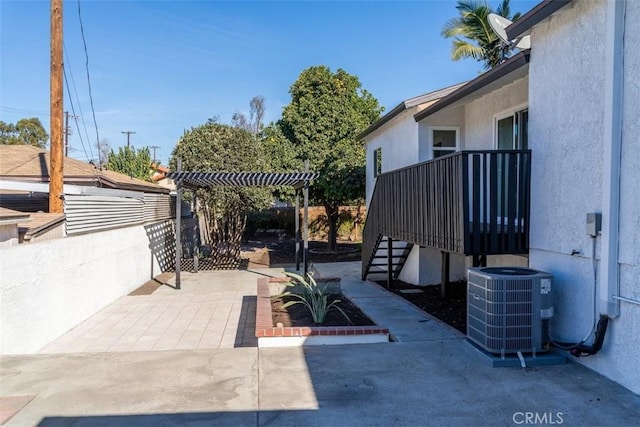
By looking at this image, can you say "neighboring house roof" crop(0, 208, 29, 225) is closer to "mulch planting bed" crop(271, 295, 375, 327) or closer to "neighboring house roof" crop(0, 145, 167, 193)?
"mulch planting bed" crop(271, 295, 375, 327)

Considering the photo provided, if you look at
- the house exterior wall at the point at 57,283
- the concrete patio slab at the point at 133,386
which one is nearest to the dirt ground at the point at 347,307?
the concrete patio slab at the point at 133,386

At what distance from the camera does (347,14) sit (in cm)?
1328

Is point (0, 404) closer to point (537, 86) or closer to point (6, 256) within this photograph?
point (6, 256)

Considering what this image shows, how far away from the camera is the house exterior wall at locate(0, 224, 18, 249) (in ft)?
22.6

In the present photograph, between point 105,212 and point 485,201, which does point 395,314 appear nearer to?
point 485,201

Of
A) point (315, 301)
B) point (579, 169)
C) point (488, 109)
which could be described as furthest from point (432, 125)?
point (579, 169)

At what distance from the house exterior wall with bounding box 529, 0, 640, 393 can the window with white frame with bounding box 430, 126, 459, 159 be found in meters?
4.35

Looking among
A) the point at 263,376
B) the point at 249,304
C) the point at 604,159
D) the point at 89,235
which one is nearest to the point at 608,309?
the point at 604,159

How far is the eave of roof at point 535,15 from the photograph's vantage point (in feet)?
17.1

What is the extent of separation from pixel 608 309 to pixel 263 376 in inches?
137

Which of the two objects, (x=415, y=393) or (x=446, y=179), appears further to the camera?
(x=446, y=179)

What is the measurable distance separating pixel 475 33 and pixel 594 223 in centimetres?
1340

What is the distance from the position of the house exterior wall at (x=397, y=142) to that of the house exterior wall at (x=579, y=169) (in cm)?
457

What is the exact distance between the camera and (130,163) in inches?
1161
